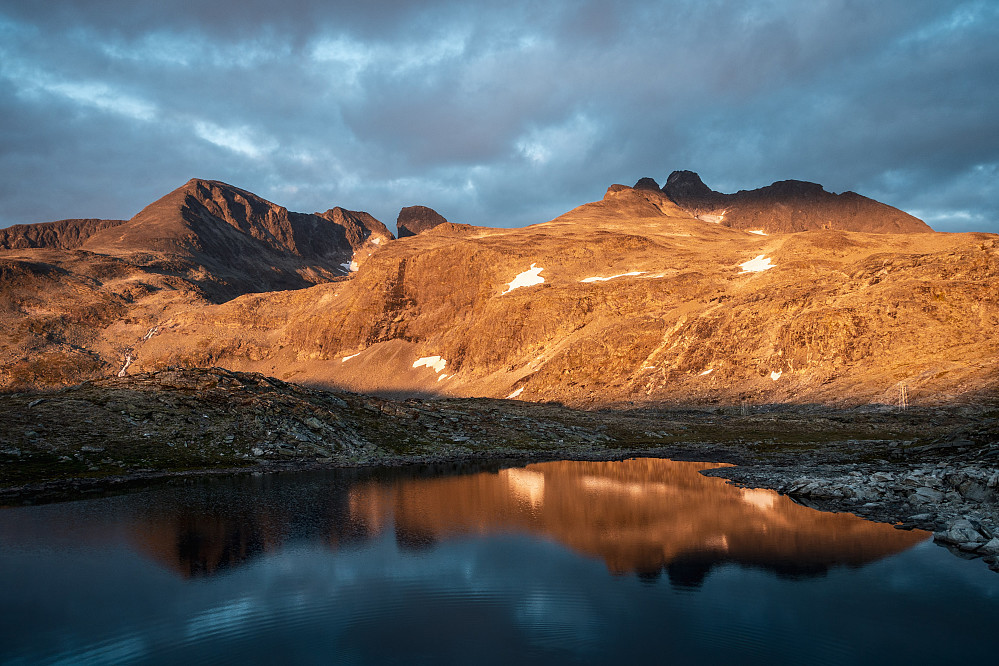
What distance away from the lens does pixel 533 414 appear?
87188 mm

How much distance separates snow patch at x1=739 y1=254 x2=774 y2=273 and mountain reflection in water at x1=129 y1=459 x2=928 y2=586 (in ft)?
424

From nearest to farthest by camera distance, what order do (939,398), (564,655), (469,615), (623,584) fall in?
(564,655) < (469,615) < (623,584) < (939,398)

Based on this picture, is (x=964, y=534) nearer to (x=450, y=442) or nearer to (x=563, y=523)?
(x=563, y=523)

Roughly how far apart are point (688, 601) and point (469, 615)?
320 inches

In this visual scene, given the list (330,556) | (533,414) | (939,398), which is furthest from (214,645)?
(939,398)

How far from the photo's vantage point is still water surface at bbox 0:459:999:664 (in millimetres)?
19078

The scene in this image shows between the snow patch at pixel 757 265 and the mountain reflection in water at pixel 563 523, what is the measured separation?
129 meters

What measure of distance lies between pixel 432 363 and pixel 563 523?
502 ft

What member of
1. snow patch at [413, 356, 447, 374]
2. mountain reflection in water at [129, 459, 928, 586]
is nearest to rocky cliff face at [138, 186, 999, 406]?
snow patch at [413, 356, 447, 374]

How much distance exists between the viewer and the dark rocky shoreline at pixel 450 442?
37041 millimetres

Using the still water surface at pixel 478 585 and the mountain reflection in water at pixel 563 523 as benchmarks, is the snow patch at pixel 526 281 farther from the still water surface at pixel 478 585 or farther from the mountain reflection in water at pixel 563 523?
the still water surface at pixel 478 585

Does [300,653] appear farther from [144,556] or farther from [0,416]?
[0,416]

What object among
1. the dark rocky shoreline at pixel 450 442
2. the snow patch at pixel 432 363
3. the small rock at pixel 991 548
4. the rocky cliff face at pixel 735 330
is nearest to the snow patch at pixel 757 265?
the rocky cliff face at pixel 735 330

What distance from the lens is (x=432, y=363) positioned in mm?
186500
